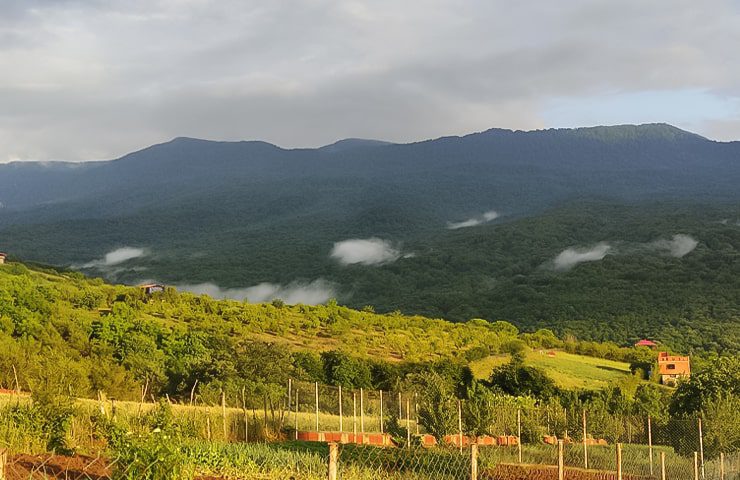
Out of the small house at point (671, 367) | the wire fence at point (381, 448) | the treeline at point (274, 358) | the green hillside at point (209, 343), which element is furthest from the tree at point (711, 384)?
the small house at point (671, 367)

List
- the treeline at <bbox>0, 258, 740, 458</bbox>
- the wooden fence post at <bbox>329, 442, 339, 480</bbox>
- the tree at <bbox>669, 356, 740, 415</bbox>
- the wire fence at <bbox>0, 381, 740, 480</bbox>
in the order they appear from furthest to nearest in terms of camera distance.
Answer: the tree at <bbox>669, 356, 740, 415</bbox> → the treeline at <bbox>0, 258, 740, 458</bbox> → the wire fence at <bbox>0, 381, 740, 480</bbox> → the wooden fence post at <bbox>329, 442, 339, 480</bbox>

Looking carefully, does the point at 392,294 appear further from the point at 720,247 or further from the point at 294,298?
the point at 720,247

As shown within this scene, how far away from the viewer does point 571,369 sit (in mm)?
52625

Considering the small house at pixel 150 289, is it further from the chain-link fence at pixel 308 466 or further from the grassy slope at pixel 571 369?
the chain-link fence at pixel 308 466

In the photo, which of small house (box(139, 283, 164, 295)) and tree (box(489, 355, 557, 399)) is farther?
small house (box(139, 283, 164, 295))

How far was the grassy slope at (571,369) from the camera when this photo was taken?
4803 cm

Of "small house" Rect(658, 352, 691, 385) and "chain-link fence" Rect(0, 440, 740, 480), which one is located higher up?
"chain-link fence" Rect(0, 440, 740, 480)

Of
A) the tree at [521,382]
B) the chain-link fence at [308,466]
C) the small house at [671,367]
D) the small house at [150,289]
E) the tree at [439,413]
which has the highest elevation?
the chain-link fence at [308,466]

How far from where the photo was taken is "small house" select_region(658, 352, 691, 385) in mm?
53750

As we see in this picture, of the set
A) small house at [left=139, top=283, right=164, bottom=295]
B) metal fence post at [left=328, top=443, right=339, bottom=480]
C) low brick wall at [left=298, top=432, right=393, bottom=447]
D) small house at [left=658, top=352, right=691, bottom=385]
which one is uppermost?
metal fence post at [left=328, top=443, right=339, bottom=480]

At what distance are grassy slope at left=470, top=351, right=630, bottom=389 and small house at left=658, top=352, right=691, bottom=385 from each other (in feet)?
7.45

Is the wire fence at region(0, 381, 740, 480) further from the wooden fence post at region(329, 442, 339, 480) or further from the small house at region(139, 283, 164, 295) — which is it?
the small house at region(139, 283, 164, 295)

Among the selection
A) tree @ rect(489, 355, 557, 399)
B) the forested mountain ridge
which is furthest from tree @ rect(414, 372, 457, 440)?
the forested mountain ridge

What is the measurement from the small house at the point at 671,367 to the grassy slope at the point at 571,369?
2271 mm
